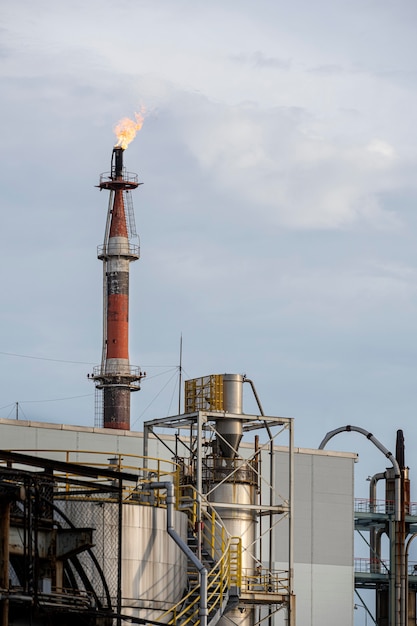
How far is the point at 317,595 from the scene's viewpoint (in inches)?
2394

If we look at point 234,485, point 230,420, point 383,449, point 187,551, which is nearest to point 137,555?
point 187,551

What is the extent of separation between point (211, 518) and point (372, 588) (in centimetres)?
3116

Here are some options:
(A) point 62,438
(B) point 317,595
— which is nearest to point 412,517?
(B) point 317,595

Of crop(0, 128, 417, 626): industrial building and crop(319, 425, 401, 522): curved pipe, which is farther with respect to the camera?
crop(319, 425, 401, 522): curved pipe

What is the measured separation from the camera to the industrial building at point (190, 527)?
3328 cm

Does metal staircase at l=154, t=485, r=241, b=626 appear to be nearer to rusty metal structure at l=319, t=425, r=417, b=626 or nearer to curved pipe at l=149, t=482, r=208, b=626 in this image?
curved pipe at l=149, t=482, r=208, b=626

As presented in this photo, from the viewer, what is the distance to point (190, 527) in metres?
42.8

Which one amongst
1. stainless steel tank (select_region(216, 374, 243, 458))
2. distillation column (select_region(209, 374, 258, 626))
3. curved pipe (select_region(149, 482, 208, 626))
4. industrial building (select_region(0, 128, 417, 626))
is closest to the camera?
industrial building (select_region(0, 128, 417, 626))

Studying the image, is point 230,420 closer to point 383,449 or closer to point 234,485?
point 234,485

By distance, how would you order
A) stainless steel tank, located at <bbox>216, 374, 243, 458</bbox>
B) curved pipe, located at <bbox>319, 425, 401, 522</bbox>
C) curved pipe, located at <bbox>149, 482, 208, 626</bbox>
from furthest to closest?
curved pipe, located at <bbox>319, 425, 401, 522</bbox> < stainless steel tank, located at <bbox>216, 374, 243, 458</bbox> < curved pipe, located at <bbox>149, 482, 208, 626</bbox>

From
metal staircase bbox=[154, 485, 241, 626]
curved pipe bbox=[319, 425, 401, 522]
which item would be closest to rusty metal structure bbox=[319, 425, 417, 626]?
curved pipe bbox=[319, 425, 401, 522]

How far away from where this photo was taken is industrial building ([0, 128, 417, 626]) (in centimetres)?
3328

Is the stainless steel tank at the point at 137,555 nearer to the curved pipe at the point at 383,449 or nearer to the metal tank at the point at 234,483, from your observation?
the metal tank at the point at 234,483

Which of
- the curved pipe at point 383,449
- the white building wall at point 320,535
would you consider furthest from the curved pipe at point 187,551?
the curved pipe at point 383,449
